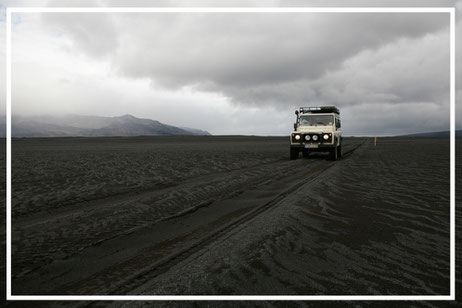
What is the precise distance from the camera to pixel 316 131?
15680 mm

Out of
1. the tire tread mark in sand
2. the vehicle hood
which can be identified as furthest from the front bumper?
the tire tread mark in sand

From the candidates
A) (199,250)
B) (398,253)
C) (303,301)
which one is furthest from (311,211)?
(303,301)

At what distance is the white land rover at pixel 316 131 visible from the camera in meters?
15.2

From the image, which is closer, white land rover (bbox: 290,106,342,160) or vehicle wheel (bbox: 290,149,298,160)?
white land rover (bbox: 290,106,342,160)

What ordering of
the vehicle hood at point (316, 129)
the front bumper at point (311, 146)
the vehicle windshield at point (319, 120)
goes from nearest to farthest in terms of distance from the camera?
the front bumper at point (311, 146) → the vehicle hood at point (316, 129) → the vehicle windshield at point (319, 120)

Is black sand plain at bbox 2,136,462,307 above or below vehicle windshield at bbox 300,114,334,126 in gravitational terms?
below

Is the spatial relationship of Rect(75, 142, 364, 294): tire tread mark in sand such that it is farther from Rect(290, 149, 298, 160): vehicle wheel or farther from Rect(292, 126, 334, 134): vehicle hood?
Rect(292, 126, 334, 134): vehicle hood

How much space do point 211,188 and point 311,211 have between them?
3.39 metres

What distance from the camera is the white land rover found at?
50.0 ft

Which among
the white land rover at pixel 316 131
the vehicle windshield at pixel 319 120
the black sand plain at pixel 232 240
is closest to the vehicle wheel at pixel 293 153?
the white land rover at pixel 316 131

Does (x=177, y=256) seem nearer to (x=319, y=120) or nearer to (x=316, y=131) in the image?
(x=316, y=131)

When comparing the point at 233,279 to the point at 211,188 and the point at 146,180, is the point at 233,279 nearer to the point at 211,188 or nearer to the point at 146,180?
the point at 211,188

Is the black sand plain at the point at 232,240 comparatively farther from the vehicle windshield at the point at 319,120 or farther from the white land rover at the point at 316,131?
the vehicle windshield at the point at 319,120

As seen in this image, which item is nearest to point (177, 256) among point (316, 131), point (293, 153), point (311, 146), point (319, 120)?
point (311, 146)
